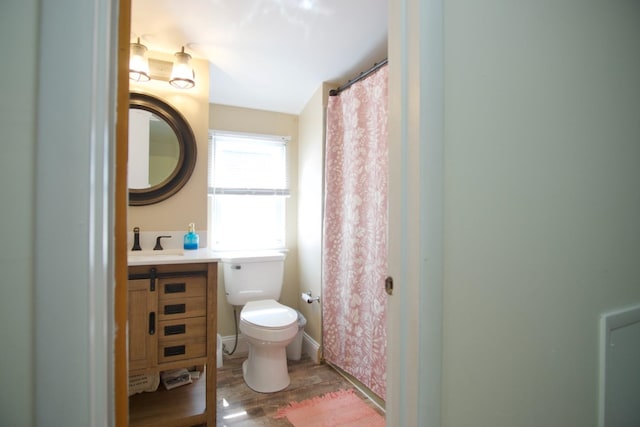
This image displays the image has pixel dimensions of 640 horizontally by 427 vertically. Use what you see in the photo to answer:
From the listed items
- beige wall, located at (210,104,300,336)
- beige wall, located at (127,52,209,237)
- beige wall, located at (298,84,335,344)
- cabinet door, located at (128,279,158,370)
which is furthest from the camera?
beige wall, located at (210,104,300,336)

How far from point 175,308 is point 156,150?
1051 mm

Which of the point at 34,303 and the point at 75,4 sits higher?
the point at 75,4

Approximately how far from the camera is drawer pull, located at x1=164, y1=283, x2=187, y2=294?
146 centimetres

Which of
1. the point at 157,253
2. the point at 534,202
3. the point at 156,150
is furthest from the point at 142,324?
the point at 534,202

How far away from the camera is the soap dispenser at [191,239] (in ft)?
6.27

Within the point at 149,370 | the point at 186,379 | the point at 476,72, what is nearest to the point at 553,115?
the point at 476,72

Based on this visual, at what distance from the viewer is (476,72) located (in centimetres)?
78

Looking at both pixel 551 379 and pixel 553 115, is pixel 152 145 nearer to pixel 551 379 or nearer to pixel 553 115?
pixel 553 115

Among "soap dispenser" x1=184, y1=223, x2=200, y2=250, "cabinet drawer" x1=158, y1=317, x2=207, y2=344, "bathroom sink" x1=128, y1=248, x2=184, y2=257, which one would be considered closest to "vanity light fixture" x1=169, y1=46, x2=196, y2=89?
"soap dispenser" x1=184, y1=223, x2=200, y2=250

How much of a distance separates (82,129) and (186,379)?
6.29 feet

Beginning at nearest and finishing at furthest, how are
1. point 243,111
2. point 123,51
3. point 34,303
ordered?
point 34,303, point 123,51, point 243,111

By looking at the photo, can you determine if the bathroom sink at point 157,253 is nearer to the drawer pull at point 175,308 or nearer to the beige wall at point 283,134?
the drawer pull at point 175,308

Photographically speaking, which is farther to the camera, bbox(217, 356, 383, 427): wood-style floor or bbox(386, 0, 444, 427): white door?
bbox(217, 356, 383, 427): wood-style floor

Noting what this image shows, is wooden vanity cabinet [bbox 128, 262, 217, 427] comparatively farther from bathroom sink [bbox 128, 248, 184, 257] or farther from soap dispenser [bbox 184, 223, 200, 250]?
soap dispenser [bbox 184, 223, 200, 250]
